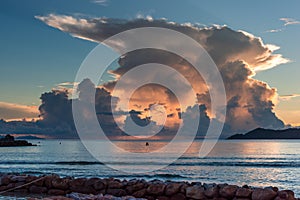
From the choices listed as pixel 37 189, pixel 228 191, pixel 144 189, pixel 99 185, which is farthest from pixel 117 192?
pixel 228 191

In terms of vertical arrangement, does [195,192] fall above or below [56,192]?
above

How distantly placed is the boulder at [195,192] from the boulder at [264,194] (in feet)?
5.20

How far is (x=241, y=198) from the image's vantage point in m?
11.9

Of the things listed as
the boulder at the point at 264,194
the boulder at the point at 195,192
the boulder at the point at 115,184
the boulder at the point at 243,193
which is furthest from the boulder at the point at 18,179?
the boulder at the point at 264,194

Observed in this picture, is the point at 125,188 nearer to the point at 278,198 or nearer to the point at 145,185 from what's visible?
the point at 145,185

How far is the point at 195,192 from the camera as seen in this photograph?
1262 cm

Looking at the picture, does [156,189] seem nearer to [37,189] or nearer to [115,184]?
[115,184]

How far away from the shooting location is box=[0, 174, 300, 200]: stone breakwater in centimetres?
1184

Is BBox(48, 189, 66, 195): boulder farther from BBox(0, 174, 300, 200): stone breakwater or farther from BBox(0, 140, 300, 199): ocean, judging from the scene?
BBox(0, 140, 300, 199): ocean

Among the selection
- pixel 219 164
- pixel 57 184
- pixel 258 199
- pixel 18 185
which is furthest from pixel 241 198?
pixel 219 164

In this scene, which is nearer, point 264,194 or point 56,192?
point 264,194

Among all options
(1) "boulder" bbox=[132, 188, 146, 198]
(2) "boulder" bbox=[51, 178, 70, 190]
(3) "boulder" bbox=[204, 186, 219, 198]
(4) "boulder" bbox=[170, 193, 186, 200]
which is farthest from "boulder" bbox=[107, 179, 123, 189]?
(3) "boulder" bbox=[204, 186, 219, 198]

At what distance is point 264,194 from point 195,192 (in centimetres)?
209

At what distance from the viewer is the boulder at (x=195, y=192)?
12505 millimetres
